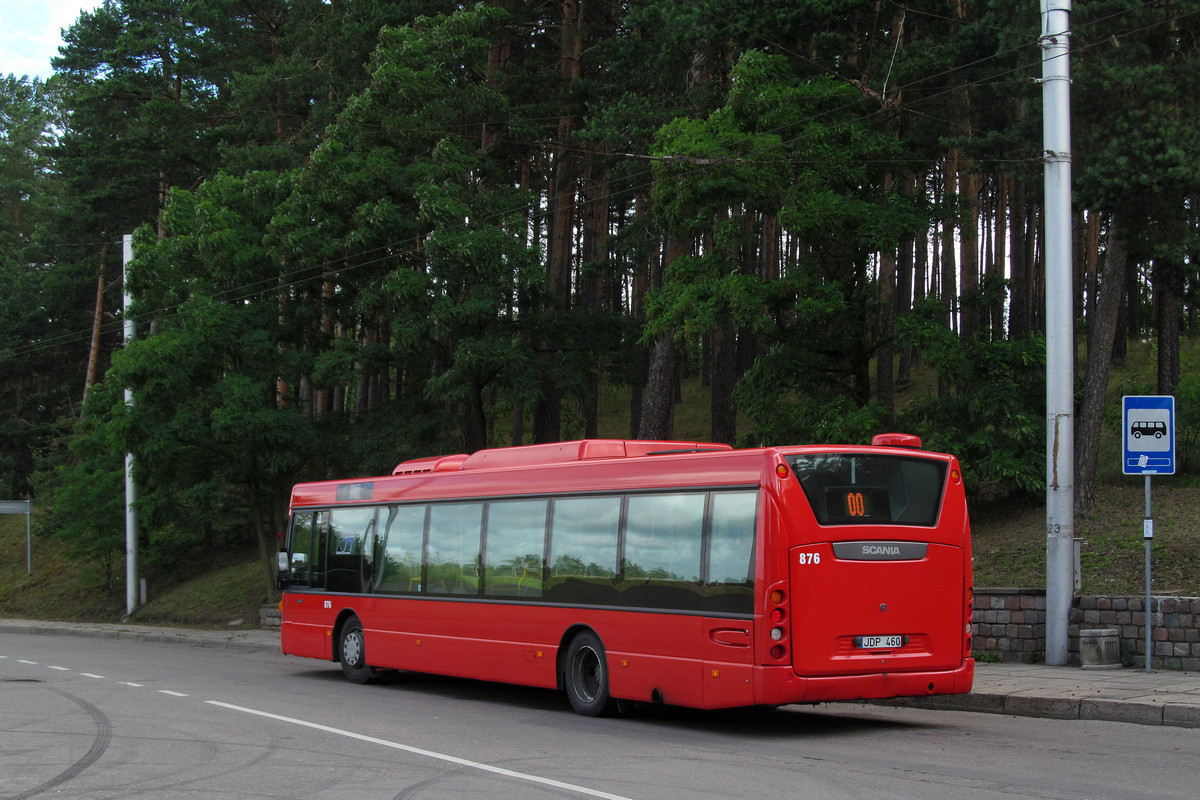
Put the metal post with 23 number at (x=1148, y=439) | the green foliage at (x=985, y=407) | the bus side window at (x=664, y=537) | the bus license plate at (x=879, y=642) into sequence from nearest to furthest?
the bus license plate at (x=879, y=642) → the bus side window at (x=664, y=537) → the metal post with 23 number at (x=1148, y=439) → the green foliage at (x=985, y=407)

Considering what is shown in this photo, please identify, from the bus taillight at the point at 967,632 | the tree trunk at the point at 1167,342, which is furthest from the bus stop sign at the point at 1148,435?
the tree trunk at the point at 1167,342

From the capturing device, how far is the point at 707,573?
11.0 m

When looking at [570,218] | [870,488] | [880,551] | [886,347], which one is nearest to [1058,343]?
[870,488]

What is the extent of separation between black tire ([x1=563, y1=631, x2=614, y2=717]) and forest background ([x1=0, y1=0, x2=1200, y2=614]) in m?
9.61

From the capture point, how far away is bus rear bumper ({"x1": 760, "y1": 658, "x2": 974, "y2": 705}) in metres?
10.2

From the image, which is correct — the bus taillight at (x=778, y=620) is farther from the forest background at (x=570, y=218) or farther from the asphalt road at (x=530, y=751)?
the forest background at (x=570, y=218)

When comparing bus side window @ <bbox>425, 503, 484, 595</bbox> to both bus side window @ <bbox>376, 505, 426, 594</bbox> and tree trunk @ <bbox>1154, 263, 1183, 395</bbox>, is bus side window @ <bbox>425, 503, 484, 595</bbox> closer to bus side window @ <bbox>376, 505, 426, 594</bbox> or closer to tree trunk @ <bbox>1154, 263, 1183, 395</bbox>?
bus side window @ <bbox>376, 505, 426, 594</bbox>

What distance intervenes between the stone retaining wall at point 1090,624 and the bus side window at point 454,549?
671 centimetres

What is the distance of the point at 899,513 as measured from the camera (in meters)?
11.0

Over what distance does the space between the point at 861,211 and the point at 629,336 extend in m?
9.47

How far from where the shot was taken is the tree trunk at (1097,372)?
804 inches

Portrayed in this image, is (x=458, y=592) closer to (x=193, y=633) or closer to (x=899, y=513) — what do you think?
(x=899, y=513)

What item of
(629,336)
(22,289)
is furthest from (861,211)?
(22,289)

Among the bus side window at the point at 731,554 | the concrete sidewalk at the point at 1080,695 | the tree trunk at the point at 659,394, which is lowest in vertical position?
the concrete sidewalk at the point at 1080,695
